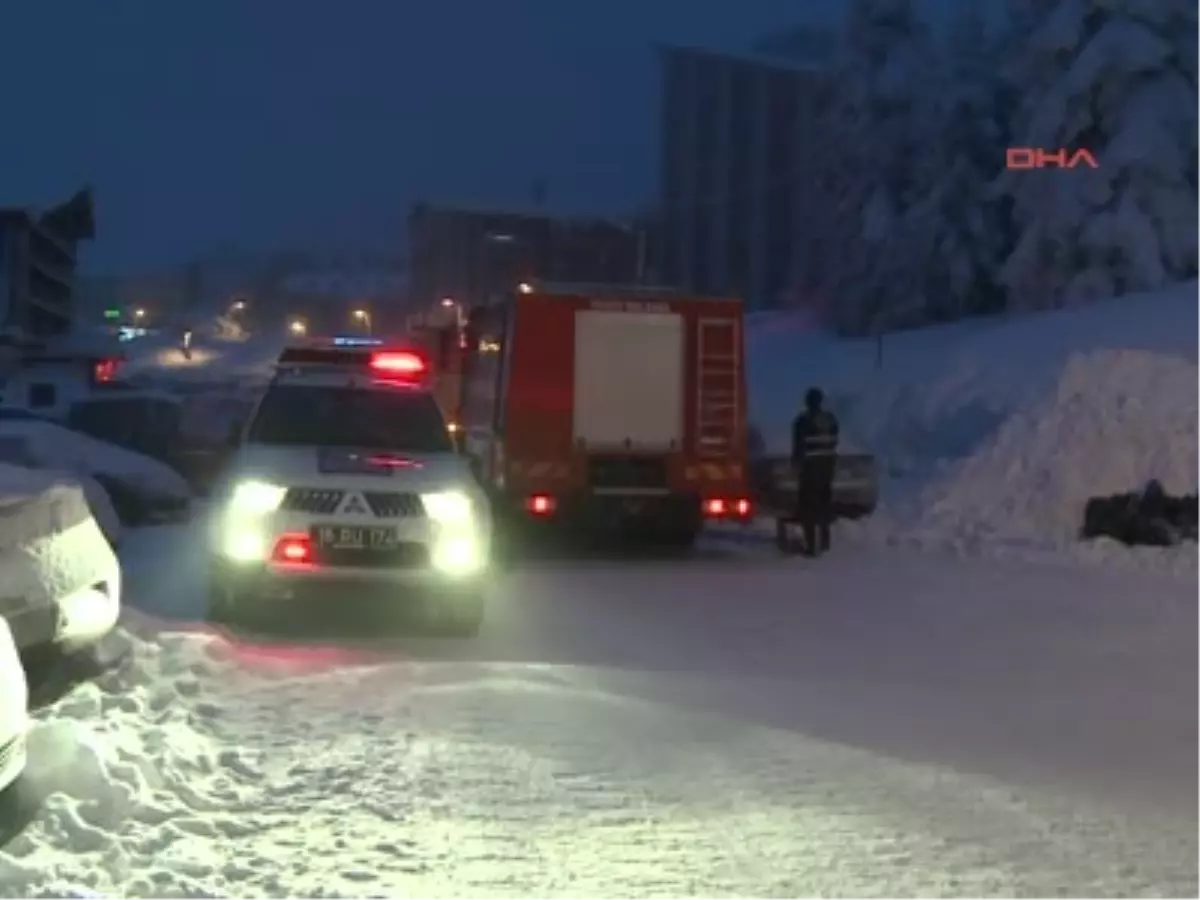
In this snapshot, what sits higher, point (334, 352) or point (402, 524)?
point (334, 352)

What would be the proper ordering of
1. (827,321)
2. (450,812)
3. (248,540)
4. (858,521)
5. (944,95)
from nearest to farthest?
1. (450,812)
2. (248,540)
3. (858,521)
4. (944,95)
5. (827,321)

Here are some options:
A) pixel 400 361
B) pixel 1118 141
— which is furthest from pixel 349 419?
pixel 1118 141

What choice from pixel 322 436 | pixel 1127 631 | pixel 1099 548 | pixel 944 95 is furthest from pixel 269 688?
pixel 944 95

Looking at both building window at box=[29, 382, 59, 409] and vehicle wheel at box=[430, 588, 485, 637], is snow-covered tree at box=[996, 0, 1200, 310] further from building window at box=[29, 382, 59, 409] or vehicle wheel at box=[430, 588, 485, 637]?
vehicle wheel at box=[430, 588, 485, 637]

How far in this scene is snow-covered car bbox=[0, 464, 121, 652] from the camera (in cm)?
773

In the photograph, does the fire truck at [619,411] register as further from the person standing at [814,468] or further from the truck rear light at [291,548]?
the truck rear light at [291,548]

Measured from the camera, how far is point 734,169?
8306 cm

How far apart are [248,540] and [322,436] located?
1670 mm

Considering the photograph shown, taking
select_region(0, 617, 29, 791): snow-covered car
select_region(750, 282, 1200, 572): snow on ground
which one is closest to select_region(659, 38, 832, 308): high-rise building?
select_region(750, 282, 1200, 572): snow on ground

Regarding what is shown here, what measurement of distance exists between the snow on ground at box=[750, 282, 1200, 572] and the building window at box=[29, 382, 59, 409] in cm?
2304

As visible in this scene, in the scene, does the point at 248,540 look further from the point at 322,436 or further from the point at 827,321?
the point at 827,321

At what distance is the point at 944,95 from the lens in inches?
2271

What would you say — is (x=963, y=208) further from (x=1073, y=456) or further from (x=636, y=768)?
(x=636, y=768)

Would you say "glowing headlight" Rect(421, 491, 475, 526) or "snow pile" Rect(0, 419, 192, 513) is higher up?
"snow pile" Rect(0, 419, 192, 513)
